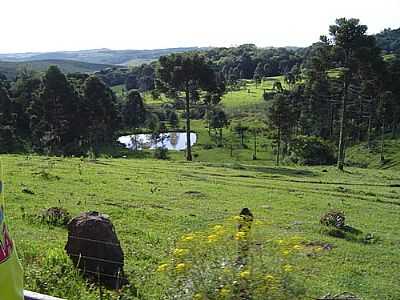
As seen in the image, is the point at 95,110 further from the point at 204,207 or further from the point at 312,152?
the point at 204,207

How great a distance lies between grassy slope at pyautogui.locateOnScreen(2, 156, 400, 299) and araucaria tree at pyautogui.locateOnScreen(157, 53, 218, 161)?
41.7 ft

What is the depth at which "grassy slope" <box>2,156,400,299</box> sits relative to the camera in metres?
11.4

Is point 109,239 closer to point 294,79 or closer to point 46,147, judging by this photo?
point 46,147

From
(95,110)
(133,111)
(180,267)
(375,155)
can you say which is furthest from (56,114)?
(180,267)

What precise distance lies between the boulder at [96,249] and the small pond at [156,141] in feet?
274

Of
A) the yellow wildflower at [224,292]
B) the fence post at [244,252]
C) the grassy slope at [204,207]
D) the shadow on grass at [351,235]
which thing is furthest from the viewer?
the shadow on grass at [351,235]

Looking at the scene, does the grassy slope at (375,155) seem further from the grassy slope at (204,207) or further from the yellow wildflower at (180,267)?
the yellow wildflower at (180,267)

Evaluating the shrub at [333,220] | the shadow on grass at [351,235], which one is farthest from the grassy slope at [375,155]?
the shadow on grass at [351,235]

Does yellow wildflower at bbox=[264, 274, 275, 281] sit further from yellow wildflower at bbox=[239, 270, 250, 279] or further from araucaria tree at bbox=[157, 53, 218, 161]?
araucaria tree at bbox=[157, 53, 218, 161]

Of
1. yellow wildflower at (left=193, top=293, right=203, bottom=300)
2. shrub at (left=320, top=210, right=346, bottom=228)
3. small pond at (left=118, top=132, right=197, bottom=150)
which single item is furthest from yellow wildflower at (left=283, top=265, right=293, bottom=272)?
small pond at (left=118, top=132, right=197, bottom=150)

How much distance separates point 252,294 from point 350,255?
374 inches

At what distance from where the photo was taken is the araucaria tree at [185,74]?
4406 cm

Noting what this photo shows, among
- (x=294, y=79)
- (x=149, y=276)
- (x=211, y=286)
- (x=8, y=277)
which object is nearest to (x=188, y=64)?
(x=149, y=276)

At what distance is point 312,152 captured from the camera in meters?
53.9
